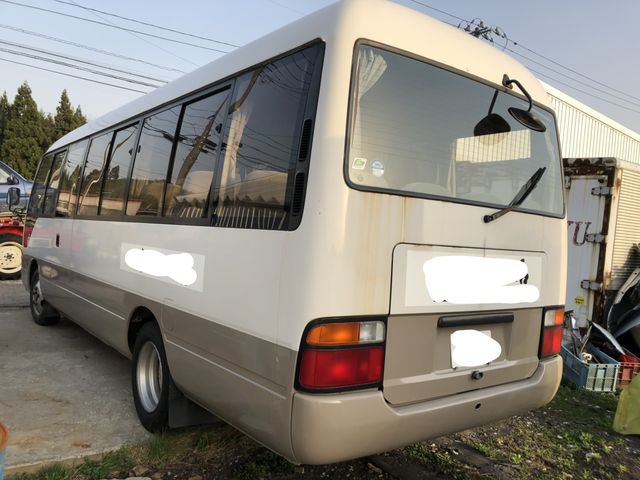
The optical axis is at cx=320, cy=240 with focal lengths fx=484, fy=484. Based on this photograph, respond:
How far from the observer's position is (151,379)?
12.0 ft

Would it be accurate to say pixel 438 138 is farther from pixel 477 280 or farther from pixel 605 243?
pixel 605 243

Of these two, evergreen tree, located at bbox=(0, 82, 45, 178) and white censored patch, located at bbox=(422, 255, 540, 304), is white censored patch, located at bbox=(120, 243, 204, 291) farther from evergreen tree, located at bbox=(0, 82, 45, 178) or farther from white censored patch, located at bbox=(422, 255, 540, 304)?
evergreen tree, located at bbox=(0, 82, 45, 178)

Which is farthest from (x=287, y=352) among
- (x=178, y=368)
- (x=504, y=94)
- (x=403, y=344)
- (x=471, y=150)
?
(x=504, y=94)

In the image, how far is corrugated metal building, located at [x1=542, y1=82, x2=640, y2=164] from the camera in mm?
11961

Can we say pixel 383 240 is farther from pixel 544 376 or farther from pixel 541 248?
pixel 544 376

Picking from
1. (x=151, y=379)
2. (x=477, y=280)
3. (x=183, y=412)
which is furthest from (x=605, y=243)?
(x=151, y=379)

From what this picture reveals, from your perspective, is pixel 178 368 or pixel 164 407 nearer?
pixel 178 368

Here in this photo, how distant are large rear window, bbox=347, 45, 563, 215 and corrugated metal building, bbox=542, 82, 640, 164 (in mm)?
9243

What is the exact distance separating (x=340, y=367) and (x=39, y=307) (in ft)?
19.2

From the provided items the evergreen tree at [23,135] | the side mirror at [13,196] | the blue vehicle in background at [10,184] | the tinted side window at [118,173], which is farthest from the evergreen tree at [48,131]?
the tinted side window at [118,173]

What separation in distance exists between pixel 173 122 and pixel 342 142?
1.81 m

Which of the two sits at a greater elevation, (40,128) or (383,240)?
(40,128)

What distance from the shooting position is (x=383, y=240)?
2236 mm

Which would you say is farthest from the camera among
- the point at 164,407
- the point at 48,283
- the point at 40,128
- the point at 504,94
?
the point at 40,128
